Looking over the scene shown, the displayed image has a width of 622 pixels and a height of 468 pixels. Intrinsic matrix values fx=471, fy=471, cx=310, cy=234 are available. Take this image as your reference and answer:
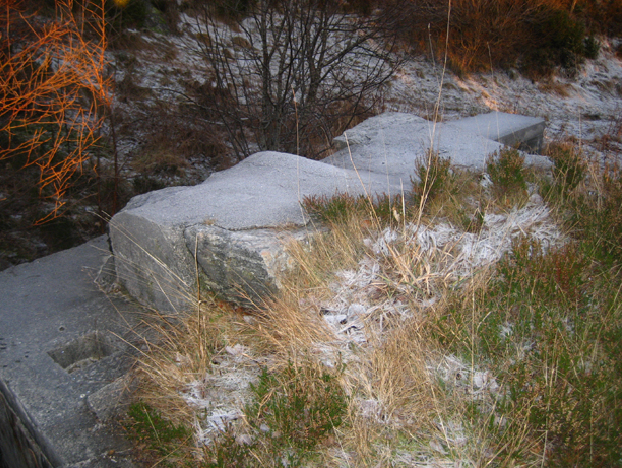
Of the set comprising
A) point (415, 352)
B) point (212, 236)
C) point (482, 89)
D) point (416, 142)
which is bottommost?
point (415, 352)

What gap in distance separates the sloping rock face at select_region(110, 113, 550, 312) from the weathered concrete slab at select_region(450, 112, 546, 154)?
98 centimetres

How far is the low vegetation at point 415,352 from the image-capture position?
184cm

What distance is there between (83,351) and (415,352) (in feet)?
7.84

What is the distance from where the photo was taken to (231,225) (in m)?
3.10

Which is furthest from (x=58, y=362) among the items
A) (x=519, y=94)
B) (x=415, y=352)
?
(x=519, y=94)

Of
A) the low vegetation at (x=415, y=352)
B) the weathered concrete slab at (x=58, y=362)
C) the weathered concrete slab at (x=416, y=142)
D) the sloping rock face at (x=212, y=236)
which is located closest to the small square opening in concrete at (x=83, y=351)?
the weathered concrete slab at (x=58, y=362)

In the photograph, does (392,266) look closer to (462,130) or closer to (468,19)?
(462,130)

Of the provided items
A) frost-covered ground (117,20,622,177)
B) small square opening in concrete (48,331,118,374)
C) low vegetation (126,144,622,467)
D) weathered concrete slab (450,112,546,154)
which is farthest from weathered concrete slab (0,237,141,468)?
weathered concrete slab (450,112,546,154)

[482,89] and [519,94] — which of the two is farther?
[482,89]

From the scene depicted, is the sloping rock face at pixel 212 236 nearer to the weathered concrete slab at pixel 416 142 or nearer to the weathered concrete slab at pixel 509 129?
the weathered concrete slab at pixel 416 142

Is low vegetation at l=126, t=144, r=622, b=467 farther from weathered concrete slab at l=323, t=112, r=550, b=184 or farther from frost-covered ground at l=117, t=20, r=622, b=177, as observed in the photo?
frost-covered ground at l=117, t=20, r=622, b=177

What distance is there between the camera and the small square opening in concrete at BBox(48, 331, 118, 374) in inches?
128

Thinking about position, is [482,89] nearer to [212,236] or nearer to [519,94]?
[519,94]

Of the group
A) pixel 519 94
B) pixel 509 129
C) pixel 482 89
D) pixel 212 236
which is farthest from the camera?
pixel 482 89
